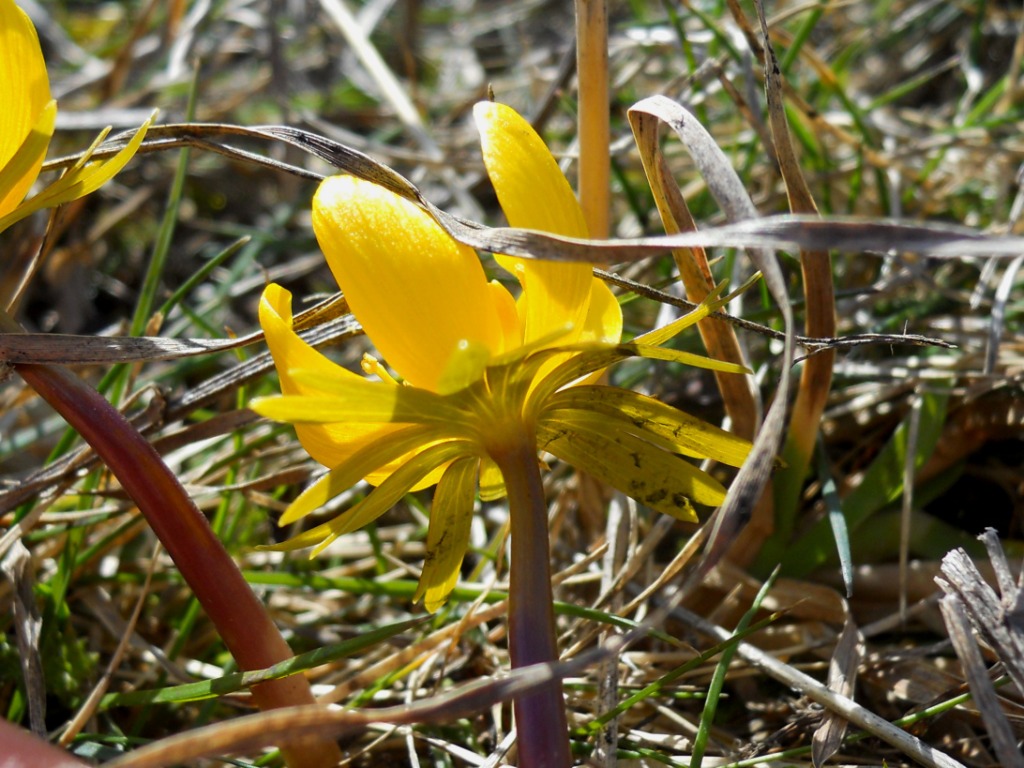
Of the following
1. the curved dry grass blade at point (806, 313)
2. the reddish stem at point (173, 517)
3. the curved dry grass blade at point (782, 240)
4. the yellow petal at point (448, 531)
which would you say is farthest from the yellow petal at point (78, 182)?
the curved dry grass blade at point (806, 313)

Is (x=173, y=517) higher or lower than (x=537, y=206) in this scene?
lower

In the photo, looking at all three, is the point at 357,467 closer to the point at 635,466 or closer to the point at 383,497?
the point at 383,497

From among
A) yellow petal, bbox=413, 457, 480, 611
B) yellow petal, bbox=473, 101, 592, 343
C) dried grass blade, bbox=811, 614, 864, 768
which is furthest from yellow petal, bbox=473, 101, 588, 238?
dried grass blade, bbox=811, 614, 864, 768

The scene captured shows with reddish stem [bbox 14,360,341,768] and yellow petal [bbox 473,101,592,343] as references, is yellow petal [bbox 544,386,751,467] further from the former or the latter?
reddish stem [bbox 14,360,341,768]

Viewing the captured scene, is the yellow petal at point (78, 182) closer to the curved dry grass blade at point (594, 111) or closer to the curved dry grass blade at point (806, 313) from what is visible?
the curved dry grass blade at point (594, 111)

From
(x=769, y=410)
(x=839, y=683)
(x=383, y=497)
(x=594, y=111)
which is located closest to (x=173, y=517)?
(x=383, y=497)

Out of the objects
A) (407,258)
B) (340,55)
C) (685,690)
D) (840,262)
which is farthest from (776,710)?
(340,55)
